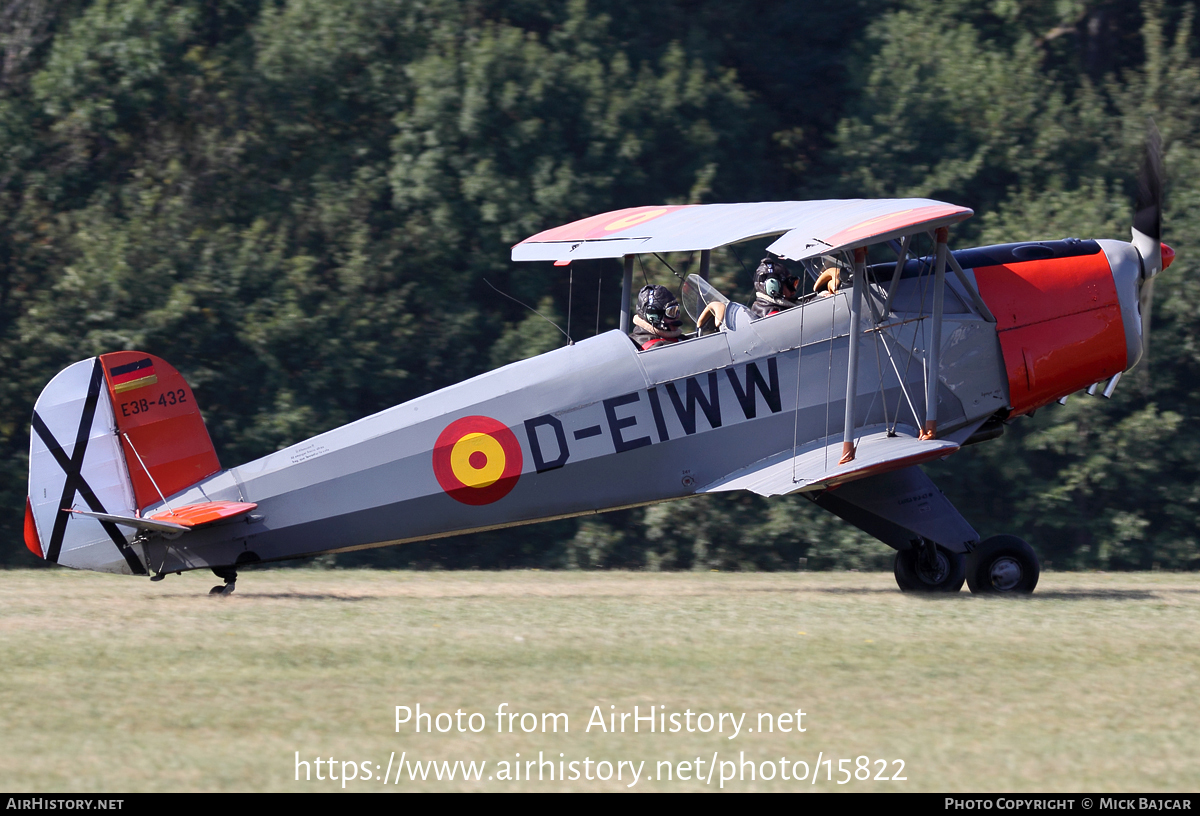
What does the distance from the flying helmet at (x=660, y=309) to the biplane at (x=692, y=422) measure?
239 millimetres

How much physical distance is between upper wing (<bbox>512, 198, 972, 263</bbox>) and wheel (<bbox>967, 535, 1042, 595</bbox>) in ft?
7.95

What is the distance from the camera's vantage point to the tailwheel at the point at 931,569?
10047mm

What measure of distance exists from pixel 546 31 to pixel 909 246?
13.3 meters

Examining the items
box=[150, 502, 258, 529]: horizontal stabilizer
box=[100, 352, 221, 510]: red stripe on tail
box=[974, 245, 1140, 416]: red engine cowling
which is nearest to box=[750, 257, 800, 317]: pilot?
box=[974, 245, 1140, 416]: red engine cowling

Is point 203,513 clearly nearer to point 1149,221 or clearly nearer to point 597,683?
point 597,683

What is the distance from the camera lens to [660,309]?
32.3 ft

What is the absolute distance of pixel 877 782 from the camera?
5219mm

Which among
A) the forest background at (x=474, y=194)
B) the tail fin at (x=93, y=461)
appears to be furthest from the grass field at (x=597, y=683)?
the forest background at (x=474, y=194)

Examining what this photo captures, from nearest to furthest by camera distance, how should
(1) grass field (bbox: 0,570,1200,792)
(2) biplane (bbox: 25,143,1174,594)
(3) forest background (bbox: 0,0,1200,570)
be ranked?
(1) grass field (bbox: 0,570,1200,792)
(2) biplane (bbox: 25,143,1174,594)
(3) forest background (bbox: 0,0,1200,570)

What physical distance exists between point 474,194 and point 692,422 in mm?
9985

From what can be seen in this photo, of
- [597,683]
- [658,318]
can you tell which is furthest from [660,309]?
[597,683]

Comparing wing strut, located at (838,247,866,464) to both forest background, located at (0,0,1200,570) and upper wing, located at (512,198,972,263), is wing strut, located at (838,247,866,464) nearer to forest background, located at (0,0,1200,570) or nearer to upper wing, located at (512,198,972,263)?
upper wing, located at (512,198,972,263)

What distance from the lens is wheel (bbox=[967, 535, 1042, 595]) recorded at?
977 cm

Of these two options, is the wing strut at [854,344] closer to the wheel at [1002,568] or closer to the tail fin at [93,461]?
the wheel at [1002,568]
